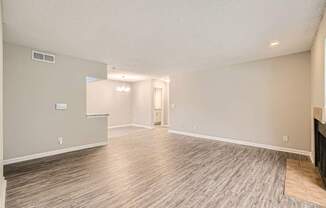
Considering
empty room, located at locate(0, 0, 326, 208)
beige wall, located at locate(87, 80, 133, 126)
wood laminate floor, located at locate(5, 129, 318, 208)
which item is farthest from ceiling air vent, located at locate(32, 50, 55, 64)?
beige wall, located at locate(87, 80, 133, 126)

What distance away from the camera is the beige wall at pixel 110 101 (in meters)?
7.42

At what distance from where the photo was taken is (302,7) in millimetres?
2123

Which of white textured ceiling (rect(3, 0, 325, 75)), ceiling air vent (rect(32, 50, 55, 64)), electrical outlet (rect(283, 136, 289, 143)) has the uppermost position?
white textured ceiling (rect(3, 0, 325, 75))

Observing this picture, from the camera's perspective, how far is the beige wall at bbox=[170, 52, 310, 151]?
4.13 m

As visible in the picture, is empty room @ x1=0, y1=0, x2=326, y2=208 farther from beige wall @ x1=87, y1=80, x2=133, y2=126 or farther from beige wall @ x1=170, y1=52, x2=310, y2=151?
beige wall @ x1=87, y1=80, x2=133, y2=126

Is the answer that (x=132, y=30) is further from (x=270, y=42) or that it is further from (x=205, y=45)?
(x=270, y=42)

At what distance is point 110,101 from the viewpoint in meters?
8.12

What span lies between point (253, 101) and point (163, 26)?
3.67m

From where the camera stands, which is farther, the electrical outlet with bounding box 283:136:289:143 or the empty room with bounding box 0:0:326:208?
the electrical outlet with bounding box 283:136:289:143

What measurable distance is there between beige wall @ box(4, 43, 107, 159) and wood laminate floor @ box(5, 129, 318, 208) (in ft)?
1.52

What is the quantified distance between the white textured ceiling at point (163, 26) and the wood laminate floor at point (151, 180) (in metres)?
2.55

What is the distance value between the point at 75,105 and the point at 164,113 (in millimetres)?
5652

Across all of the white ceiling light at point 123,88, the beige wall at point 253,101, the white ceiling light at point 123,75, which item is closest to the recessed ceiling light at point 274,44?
the beige wall at point 253,101

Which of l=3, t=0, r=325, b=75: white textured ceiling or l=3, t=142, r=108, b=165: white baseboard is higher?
l=3, t=0, r=325, b=75: white textured ceiling
